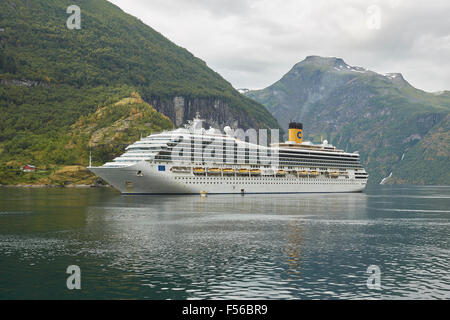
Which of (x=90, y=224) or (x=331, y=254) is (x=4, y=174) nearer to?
(x=90, y=224)

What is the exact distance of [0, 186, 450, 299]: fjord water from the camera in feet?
93.2

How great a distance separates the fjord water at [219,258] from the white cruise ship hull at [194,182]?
49.0 m

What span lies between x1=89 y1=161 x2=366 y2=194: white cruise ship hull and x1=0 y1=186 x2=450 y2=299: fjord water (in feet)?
161

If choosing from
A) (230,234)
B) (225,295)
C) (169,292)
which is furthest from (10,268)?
(230,234)

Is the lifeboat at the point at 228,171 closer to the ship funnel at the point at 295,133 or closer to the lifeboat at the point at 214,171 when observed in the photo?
the lifeboat at the point at 214,171

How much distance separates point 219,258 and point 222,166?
314 feet

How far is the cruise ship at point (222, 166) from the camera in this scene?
11581 cm

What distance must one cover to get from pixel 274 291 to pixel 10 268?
1927 cm

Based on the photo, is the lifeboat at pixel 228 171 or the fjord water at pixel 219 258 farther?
the lifeboat at pixel 228 171

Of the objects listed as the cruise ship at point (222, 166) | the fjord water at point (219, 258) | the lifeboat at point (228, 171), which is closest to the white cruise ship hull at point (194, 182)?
the cruise ship at point (222, 166)

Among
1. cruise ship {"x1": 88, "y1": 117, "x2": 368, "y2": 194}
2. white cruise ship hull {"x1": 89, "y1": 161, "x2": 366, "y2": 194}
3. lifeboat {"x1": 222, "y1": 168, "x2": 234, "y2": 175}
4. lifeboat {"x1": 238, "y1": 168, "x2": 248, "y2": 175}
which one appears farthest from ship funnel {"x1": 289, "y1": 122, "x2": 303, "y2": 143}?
lifeboat {"x1": 222, "y1": 168, "x2": 234, "y2": 175}

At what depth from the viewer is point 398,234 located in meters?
53.5

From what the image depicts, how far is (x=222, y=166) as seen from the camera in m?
133

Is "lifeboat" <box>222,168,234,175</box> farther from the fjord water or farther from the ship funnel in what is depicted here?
the fjord water
